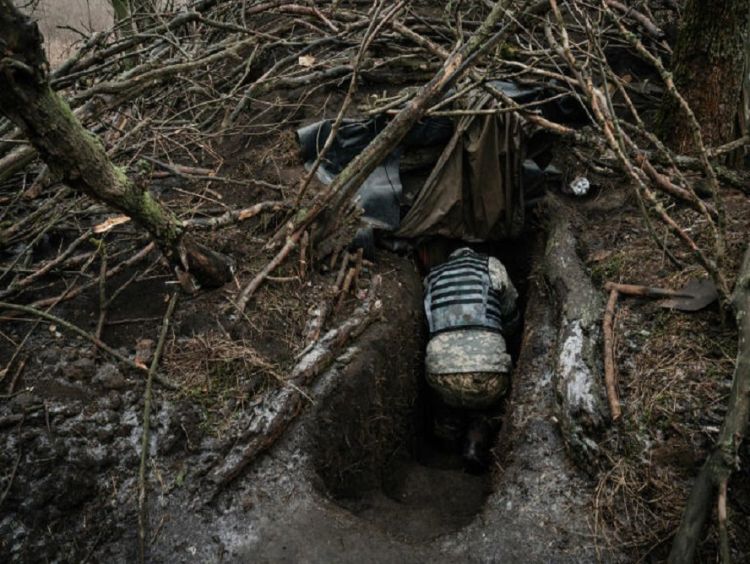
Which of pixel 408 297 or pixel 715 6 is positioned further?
pixel 408 297

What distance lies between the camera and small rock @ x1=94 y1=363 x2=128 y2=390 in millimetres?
3273

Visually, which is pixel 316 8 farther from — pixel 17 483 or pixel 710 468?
pixel 710 468

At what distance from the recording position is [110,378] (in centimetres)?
330

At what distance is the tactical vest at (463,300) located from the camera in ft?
13.9

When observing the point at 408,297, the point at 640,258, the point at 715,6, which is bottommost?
the point at 408,297

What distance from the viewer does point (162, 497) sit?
297 centimetres

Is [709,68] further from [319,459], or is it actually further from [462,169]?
[319,459]

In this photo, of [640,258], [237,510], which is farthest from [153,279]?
[640,258]

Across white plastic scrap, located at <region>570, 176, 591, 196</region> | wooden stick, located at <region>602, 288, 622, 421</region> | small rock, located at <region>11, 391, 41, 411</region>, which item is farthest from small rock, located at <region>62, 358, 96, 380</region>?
white plastic scrap, located at <region>570, 176, 591, 196</region>

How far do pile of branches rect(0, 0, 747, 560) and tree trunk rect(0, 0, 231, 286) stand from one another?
175mm

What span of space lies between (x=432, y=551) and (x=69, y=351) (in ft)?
7.73

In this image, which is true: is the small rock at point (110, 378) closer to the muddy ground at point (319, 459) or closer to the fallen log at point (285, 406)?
the muddy ground at point (319, 459)

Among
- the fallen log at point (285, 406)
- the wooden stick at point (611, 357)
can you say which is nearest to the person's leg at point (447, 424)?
the fallen log at point (285, 406)

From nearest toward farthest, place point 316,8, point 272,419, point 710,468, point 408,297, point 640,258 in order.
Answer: point 710,468
point 272,419
point 640,258
point 408,297
point 316,8
